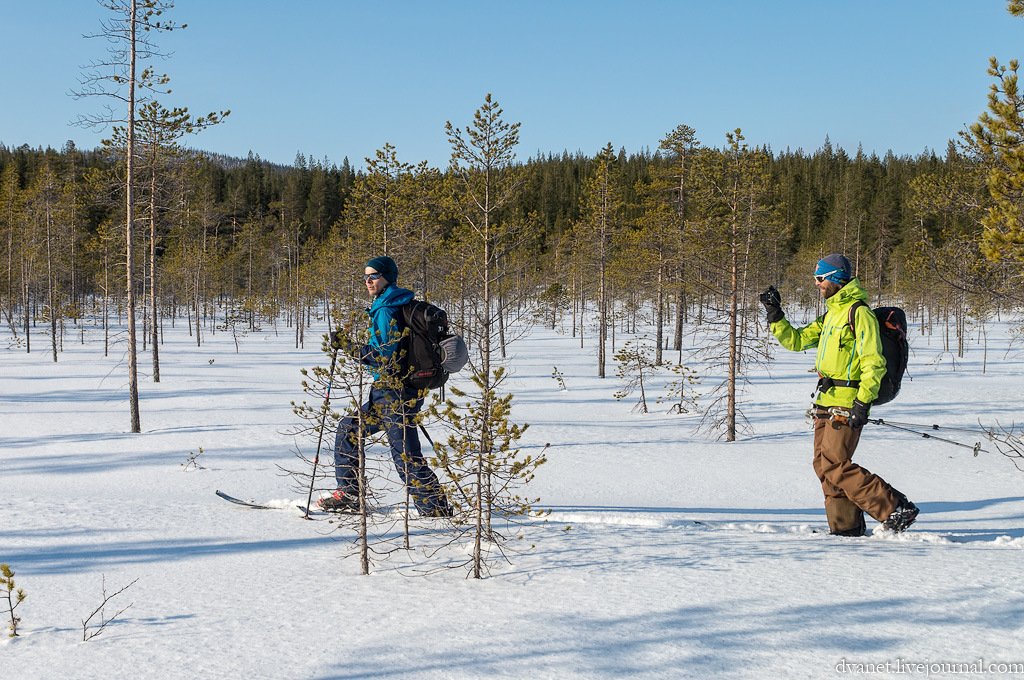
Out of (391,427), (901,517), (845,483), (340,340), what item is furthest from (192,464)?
(901,517)

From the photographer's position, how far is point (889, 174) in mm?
73312

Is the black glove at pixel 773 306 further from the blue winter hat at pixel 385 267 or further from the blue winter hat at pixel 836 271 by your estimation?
the blue winter hat at pixel 385 267

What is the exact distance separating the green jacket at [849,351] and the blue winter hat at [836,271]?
7 cm

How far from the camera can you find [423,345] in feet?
16.5

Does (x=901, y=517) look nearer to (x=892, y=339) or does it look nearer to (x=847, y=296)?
(x=892, y=339)

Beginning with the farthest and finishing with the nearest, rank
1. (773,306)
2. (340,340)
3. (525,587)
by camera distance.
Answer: (773,306), (340,340), (525,587)

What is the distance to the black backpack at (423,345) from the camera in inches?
197

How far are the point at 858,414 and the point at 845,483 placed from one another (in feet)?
1.86

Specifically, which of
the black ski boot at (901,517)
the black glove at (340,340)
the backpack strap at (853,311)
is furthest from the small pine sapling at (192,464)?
the black ski boot at (901,517)

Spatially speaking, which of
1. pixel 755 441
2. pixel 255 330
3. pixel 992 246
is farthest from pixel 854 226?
pixel 992 246

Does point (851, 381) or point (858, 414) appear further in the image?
point (851, 381)

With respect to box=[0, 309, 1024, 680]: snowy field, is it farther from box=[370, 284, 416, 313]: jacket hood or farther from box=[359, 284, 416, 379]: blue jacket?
box=[370, 284, 416, 313]: jacket hood

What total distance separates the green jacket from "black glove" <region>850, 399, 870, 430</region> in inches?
1.6

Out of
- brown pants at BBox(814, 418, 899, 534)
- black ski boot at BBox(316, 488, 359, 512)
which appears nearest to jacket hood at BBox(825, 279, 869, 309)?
brown pants at BBox(814, 418, 899, 534)
